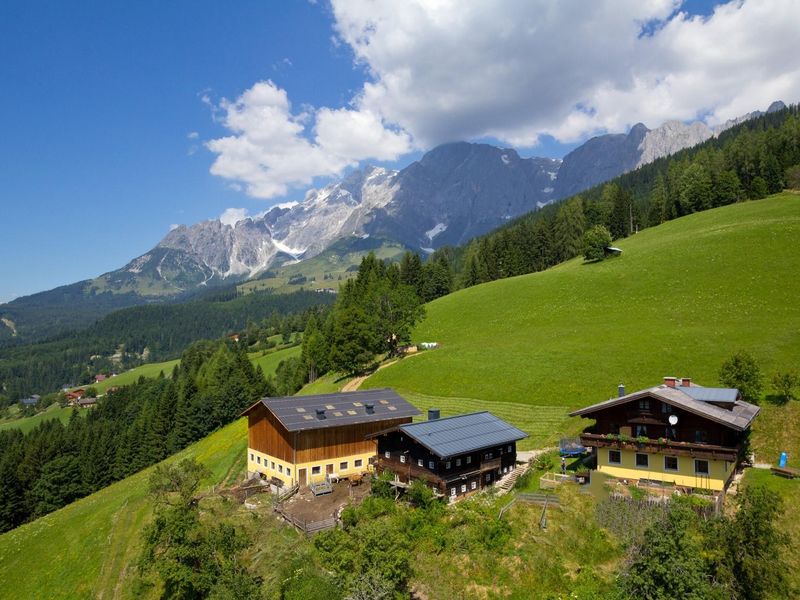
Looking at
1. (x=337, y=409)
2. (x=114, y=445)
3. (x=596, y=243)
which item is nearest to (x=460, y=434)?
(x=337, y=409)

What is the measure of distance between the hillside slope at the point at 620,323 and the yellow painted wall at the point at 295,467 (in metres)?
17.1

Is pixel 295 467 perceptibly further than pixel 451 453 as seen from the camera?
Yes

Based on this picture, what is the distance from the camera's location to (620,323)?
252ft

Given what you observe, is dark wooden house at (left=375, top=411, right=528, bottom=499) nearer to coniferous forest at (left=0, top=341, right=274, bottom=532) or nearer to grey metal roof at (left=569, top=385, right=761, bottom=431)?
grey metal roof at (left=569, top=385, right=761, bottom=431)

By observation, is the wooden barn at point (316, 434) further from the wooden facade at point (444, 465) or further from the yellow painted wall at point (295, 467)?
the wooden facade at point (444, 465)

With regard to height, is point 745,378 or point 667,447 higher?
point 745,378

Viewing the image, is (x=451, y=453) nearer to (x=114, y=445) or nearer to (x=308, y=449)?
(x=308, y=449)

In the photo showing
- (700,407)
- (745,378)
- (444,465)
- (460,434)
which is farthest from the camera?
(745,378)

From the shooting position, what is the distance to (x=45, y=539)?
2062 inches

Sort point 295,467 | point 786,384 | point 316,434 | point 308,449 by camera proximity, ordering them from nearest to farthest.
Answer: point 786,384
point 295,467
point 308,449
point 316,434

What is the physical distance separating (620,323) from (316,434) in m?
50.6

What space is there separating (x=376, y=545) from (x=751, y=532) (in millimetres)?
17392

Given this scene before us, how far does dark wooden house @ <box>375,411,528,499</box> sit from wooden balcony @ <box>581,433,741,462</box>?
7.28 m

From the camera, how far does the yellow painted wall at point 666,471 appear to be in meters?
33.8
